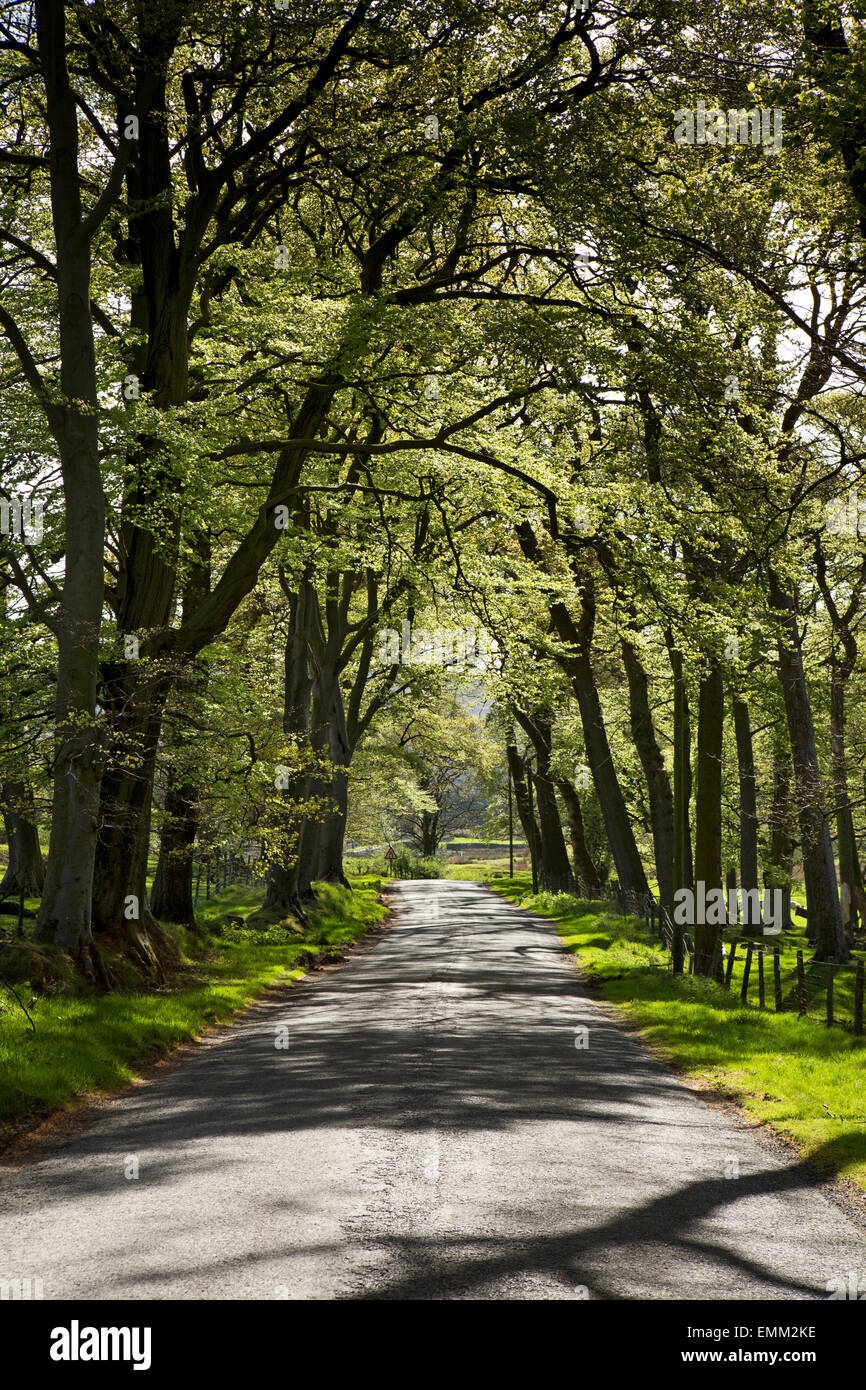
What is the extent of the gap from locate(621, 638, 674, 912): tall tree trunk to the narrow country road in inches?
504

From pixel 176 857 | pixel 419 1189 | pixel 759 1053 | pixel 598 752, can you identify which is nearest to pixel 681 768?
pixel 598 752

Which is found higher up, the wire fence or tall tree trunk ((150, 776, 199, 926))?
tall tree trunk ((150, 776, 199, 926))

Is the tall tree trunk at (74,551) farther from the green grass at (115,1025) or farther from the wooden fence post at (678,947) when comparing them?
the wooden fence post at (678,947)

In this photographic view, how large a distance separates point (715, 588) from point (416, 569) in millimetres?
5457

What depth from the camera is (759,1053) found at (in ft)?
37.9

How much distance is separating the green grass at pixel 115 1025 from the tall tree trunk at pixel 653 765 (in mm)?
8833

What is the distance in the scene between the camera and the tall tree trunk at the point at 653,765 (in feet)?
79.2

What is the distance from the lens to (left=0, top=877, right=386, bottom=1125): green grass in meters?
8.63

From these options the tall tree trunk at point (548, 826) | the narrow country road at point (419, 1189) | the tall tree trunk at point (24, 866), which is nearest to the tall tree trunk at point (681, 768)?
the narrow country road at point (419, 1189)

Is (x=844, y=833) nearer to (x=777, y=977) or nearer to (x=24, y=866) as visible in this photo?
(x=777, y=977)

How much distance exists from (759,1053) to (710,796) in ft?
21.0

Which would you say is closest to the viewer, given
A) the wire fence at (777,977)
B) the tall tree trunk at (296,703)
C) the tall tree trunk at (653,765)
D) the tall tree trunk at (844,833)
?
the wire fence at (777,977)

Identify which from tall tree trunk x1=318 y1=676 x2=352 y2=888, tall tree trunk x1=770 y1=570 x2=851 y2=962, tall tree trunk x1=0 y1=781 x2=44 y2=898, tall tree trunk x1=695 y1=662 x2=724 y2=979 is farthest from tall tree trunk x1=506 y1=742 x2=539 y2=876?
tall tree trunk x1=695 y1=662 x2=724 y2=979

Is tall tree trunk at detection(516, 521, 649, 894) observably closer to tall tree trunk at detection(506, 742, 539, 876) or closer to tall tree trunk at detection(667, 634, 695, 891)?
tall tree trunk at detection(667, 634, 695, 891)
